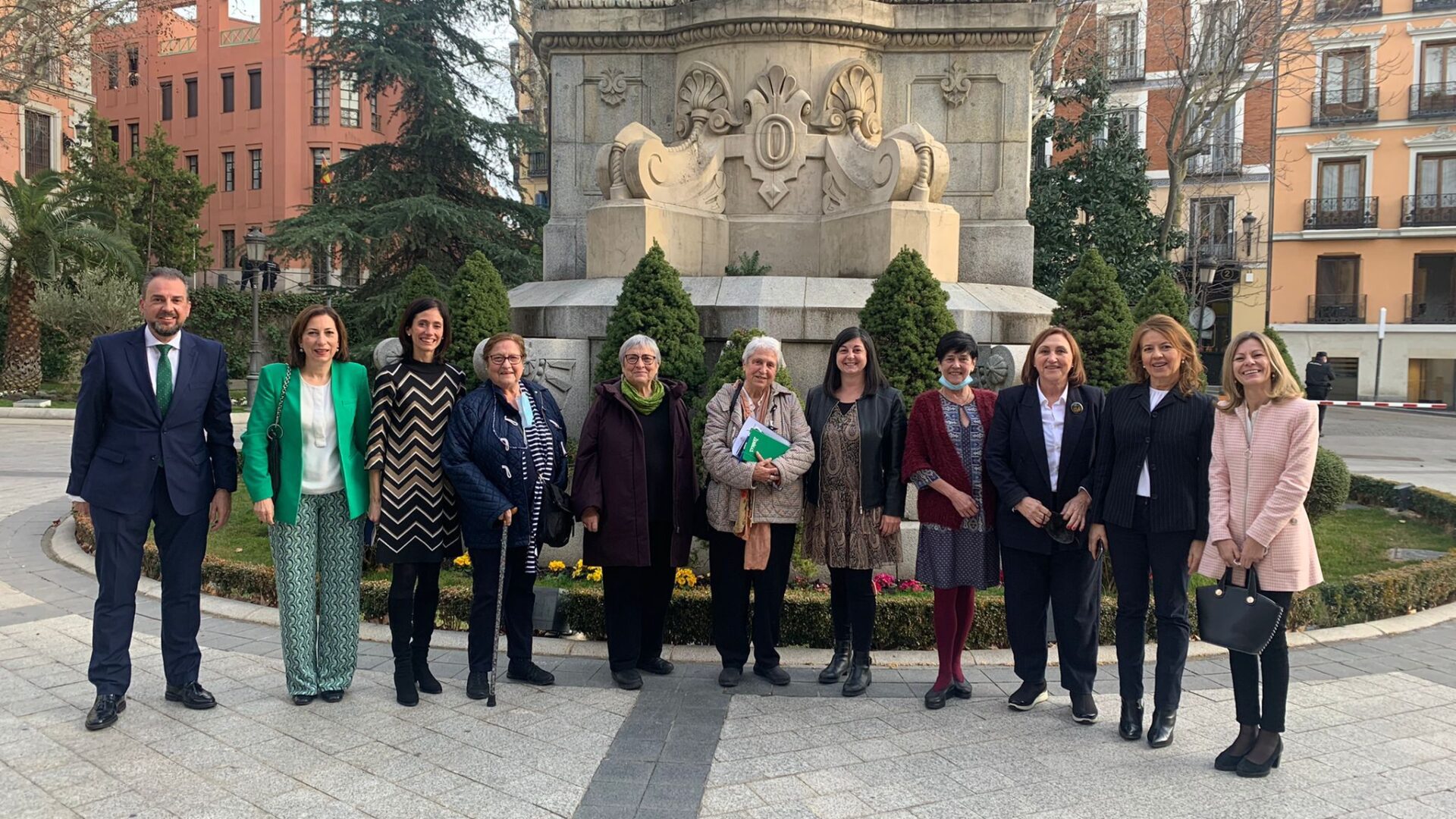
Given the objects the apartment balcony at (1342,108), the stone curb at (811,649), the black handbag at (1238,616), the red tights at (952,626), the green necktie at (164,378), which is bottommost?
the stone curb at (811,649)

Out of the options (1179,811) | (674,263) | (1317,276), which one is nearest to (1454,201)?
(1317,276)

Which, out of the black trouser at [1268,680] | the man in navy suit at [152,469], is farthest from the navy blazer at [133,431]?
the black trouser at [1268,680]

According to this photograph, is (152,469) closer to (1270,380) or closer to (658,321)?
(658,321)

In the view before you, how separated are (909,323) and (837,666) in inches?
96.3

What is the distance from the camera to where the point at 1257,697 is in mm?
4266

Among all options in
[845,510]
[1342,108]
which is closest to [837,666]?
[845,510]

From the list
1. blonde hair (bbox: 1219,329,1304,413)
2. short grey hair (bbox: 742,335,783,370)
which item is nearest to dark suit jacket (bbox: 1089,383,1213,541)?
blonde hair (bbox: 1219,329,1304,413)

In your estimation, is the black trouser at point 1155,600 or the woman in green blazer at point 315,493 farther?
the woman in green blazer at point 315,493

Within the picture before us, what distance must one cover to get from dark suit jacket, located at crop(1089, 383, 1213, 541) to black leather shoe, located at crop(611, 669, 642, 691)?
2.37 metres

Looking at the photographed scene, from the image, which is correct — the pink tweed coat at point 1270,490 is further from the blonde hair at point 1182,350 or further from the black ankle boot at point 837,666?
the black ankle boot at point 837,666

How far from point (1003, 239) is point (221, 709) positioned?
702 centimetres

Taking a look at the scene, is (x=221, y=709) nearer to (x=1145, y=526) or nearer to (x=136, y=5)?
(x=1145, y=526)

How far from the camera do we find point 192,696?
15.8 ft

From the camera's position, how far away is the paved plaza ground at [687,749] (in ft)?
12.6
